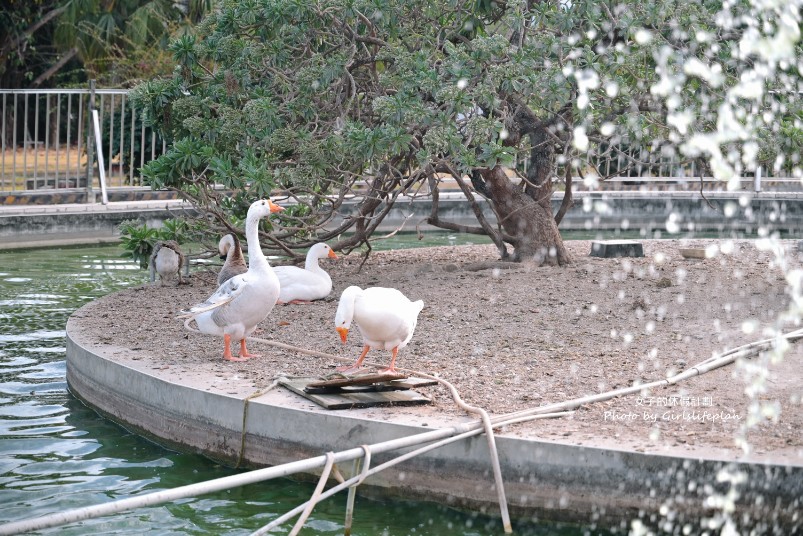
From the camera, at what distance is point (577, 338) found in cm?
928

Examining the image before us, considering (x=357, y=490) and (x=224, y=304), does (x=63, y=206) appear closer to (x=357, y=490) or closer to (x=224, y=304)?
(x=224, y=304)

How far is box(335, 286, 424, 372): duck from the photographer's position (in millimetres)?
7848

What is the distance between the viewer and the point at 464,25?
12234 millimetres

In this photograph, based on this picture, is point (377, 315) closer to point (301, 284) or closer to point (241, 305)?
point (241, 305)

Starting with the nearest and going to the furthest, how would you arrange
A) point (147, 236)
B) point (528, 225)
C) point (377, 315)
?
point (377, 315) → point (528, 225) → point (147, 236)

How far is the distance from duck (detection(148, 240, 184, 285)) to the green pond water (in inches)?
82.5

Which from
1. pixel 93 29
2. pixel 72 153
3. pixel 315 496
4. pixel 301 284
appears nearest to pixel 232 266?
pixel 301 284

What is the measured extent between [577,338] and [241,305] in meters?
2.78

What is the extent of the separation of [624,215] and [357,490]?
17.1 metres

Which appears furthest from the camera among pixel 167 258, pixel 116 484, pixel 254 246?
pixel 167 258

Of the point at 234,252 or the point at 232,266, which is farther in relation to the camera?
the point at 234,252

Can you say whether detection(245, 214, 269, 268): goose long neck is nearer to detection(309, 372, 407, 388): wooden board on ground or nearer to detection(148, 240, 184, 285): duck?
detection(309, 372, 407, 388): wooden board on ground

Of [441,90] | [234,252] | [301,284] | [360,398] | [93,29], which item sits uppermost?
[93,29]

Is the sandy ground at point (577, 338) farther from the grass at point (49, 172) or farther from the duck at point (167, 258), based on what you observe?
the grass at point (49, 172)
